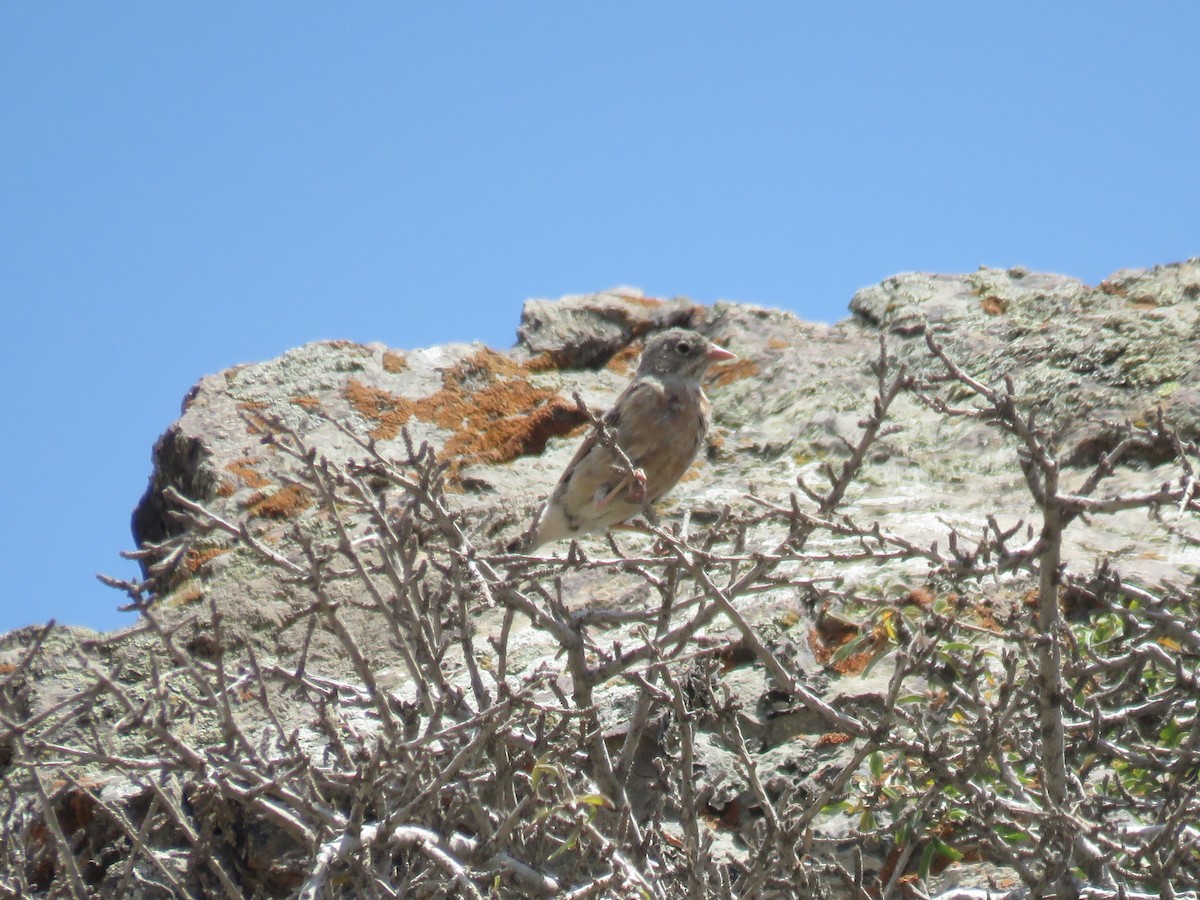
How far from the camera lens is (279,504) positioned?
5.88 m

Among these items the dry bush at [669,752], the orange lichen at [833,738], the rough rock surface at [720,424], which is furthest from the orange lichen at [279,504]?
the orange lichen at [833,738]

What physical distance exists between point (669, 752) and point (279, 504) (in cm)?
238

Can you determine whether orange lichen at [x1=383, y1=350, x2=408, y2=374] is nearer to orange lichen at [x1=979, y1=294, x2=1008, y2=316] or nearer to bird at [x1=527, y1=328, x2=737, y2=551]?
bird at [x1=527, y1=328, x2=737, y2=551]

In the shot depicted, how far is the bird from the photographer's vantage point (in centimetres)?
602

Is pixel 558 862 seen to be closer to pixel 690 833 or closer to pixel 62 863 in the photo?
pixel 690 833

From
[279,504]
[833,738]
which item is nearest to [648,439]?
[279,504]

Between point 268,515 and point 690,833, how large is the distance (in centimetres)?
309

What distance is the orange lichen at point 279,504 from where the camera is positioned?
5.83 m

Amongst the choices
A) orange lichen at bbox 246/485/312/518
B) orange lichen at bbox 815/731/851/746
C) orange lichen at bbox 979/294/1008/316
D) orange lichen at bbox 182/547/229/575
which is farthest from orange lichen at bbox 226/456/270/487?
orange lichen at bbox 979/294/1008/316

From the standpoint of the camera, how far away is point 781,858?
323 centimetres

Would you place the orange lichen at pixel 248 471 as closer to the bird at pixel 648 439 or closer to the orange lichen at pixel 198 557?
the orange lichen at pixel 198 557

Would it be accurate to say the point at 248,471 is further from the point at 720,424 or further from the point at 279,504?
the point at 720,424

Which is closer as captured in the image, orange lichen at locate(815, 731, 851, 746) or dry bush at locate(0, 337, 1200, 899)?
dry bush at locate(0, 337, 1200, 899)

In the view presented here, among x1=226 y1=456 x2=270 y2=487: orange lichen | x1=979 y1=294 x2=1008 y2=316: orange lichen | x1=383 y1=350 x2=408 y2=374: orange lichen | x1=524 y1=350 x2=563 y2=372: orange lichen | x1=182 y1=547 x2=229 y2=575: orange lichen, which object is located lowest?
x1=182 y1=547 x2=229 y2=575: orange lichen
